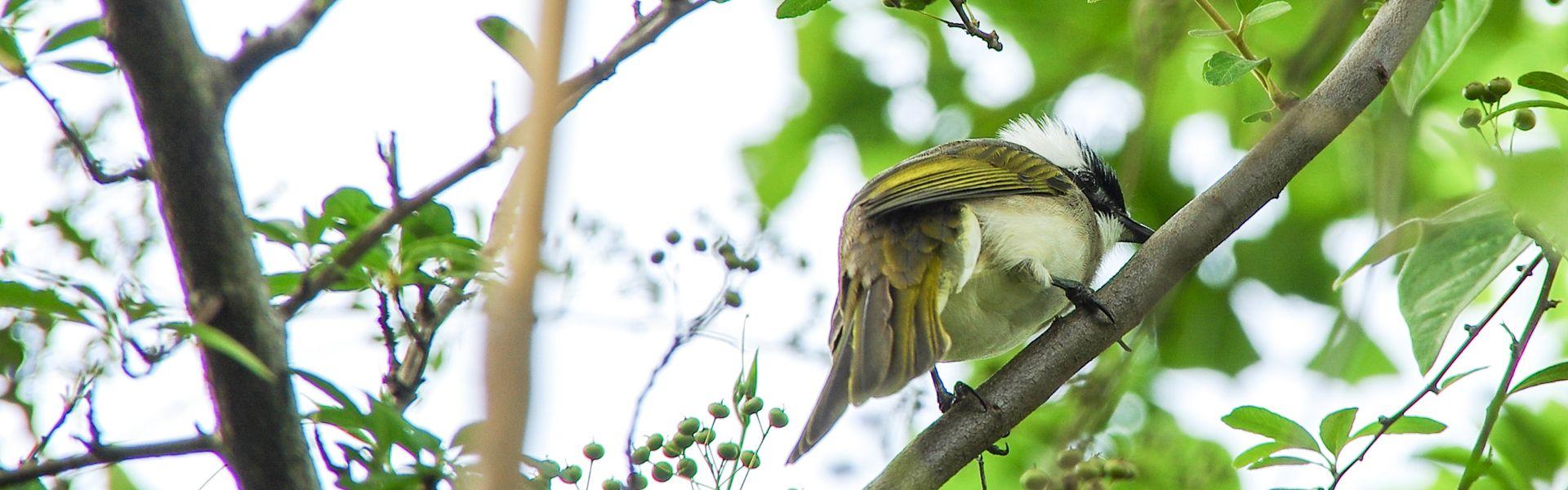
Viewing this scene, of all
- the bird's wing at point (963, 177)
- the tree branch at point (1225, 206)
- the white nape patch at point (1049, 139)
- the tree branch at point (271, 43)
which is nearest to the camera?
the tree branch at point (271, 43)

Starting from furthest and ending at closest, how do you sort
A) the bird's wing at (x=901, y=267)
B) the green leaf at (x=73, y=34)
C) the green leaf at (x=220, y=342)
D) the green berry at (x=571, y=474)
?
1. the bird's wing at (x=901, y=267)
2. the green berry at (x=571, y=474)
3. the green leaf at (x=73, y=34)
4. the green leaf at (x=220, y=342)

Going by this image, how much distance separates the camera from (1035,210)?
380 centimetres

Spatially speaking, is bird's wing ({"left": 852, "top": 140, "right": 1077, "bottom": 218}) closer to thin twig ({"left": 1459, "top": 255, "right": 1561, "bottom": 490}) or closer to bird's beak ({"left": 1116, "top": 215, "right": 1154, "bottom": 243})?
bird's beak ({"left": 1116, "top": 215, "right": 1154, "bottom": 243})

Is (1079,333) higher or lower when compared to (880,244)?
lower

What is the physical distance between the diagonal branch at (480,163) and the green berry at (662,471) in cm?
65

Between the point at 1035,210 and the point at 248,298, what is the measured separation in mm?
2641

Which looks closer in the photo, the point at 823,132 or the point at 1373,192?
the point at 1373,192

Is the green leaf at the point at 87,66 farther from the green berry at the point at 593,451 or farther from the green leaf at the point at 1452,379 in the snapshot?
the green leaf at the point at 1452,379

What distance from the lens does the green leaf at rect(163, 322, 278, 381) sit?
1.43m

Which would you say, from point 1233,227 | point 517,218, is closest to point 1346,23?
point 1233,227

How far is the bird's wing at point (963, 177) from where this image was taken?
3.43m

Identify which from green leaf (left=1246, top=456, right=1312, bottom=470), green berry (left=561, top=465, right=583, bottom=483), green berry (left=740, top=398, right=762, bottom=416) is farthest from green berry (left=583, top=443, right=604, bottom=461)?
green leaf (left=1246, top=456, right=1312, bottom=470)

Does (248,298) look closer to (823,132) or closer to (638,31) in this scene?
(638,31)

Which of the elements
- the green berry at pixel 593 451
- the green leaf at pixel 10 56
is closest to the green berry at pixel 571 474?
the green berry at pixel 593 451
